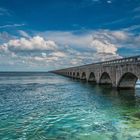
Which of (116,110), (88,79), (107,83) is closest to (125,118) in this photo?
(116,110)

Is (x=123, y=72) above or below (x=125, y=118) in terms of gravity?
above

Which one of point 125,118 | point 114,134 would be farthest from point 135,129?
point 125,118

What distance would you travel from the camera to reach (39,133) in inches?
634

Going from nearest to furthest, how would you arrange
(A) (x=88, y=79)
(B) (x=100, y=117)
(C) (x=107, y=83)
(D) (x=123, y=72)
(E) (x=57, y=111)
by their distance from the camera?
(B) (x=100, y=117)
(E) (x=57, y=111)
(D) (x=123, y=72)
(C) (x=107, y=83)
(A) (x=88, y=79)

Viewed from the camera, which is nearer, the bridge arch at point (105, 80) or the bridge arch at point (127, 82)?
the bridge arch at point (127, 82)

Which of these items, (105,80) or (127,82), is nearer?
(127,82)

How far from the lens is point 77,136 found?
15.3 meters

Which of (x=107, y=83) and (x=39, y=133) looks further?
(x=107, y=83)

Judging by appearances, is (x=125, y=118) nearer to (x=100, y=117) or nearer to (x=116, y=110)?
(x=100, y=117)

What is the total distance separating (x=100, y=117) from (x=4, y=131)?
8483 millimetres

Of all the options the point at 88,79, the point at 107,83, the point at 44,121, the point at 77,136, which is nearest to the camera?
the point at 77,136

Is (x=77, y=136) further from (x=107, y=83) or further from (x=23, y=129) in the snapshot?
(x=107, y=83)

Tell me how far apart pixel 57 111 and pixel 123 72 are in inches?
660

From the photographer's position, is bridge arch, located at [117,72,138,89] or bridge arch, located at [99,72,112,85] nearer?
bridge arch, located at [117,72,138,89]
